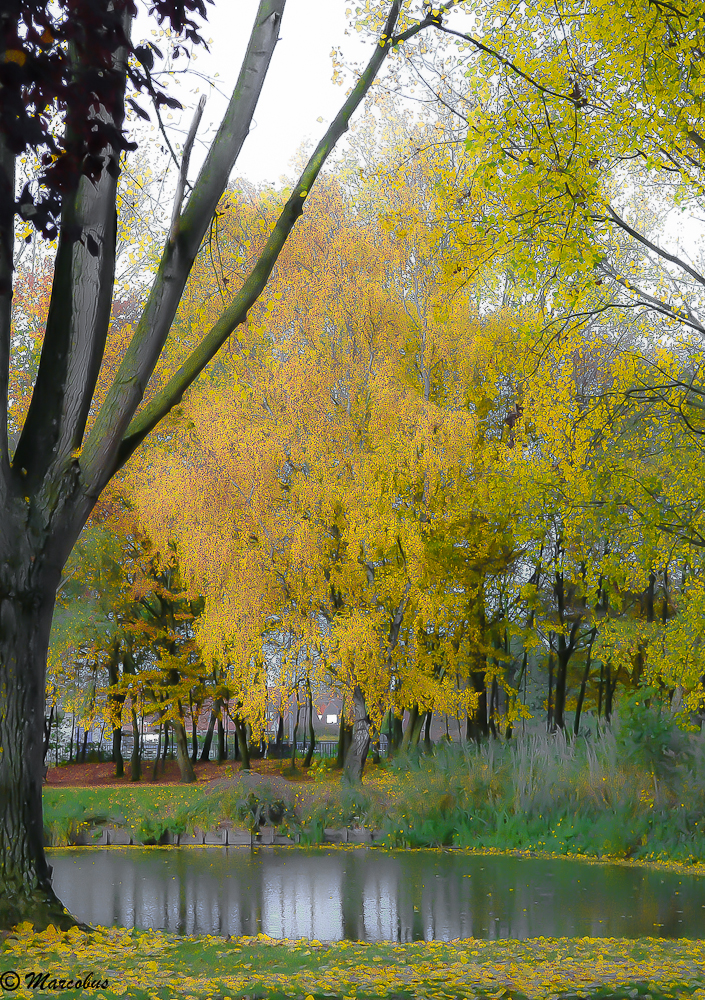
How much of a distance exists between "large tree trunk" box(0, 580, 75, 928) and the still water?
1.97 m

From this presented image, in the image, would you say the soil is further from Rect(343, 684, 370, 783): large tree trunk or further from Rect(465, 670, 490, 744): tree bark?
Rect(343, 684, 370, 783): large tree trunk

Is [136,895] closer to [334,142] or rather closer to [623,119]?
[334,142]

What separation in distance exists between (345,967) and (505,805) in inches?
316

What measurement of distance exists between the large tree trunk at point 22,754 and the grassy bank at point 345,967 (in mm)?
282

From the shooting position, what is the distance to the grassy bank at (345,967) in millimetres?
4289

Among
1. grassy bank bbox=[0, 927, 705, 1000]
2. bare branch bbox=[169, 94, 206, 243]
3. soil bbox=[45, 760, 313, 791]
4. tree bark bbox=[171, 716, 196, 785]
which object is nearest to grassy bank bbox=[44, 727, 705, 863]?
grassy bank bbox=[0, 927, 705, 1000]

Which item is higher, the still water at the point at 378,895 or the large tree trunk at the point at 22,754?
the large tree trunk at the point at 22,754

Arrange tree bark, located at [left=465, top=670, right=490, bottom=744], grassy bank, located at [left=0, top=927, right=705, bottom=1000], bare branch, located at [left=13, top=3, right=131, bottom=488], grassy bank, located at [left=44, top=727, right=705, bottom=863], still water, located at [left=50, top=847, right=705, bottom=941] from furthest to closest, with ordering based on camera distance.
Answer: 1. tree bark, located at [left=465, top=670, right=490, bottom=744]
2. grassy bank, located at [left=44, top=727, right=705, bottom=863]
3. still water, located at [left=50, top=847, right=705, bottom=941]
4. bare branch, located at [left=13, top=3, right=131, bottom=488]
5. grassy bank, located at [left=0, top=927, right=705, bottom=1000]

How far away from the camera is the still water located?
7266mm

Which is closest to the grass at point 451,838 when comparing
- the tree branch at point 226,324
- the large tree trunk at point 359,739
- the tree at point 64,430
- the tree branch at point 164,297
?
the large tree trunk at point 359,739

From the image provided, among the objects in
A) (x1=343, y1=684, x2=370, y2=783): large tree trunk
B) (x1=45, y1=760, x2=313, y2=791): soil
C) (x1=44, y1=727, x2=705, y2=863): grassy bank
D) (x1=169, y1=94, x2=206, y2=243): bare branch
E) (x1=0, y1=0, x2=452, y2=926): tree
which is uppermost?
(x1=169, y1=94, x2=206, y2=243): bare branch

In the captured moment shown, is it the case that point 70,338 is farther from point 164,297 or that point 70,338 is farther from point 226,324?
point 226,324

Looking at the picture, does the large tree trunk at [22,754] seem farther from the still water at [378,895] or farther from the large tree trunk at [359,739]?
the large tree trunk at [359,739]

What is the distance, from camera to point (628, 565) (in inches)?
536
